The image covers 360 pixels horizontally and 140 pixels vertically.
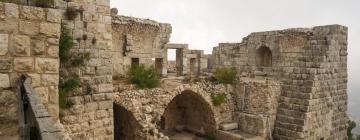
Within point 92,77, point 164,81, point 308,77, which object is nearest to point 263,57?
point 308,77

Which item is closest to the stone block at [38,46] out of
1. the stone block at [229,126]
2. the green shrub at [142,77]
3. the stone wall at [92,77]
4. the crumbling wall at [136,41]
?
the stone wall at [92,77]

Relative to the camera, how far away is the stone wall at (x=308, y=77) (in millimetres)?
13070

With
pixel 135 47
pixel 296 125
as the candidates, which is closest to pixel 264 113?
pixel 296 125

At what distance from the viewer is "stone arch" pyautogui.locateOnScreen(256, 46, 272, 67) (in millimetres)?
16797

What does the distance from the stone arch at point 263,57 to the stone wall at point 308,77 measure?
1.06 feet

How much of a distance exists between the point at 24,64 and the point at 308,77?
11.5 metres

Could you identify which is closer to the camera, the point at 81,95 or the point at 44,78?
Result: the point at 44,78

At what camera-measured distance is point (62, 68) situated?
763 centimetres

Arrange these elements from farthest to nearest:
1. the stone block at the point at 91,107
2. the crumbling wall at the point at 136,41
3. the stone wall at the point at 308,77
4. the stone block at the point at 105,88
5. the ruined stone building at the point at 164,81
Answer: the crumbling wall at the point at 136,41 → the stone wall at the point at 308,77 → the stone block at the point at 105,88 → the stone block at the point at 91,107 → the ruined stone building at the point at 164,81

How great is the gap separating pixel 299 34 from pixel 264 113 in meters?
4.21

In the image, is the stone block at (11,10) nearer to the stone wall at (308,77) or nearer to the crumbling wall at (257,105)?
the crumbling wall at (257,105)

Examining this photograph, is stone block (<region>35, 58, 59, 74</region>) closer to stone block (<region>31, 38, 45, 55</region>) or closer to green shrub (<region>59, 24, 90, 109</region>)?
stone block (<region>31, 38, 45, 55</region>)

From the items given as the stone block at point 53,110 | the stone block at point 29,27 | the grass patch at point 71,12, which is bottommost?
the stone block at point 53,110

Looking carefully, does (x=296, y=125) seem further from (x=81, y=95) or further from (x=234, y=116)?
(x=81, y=95)
